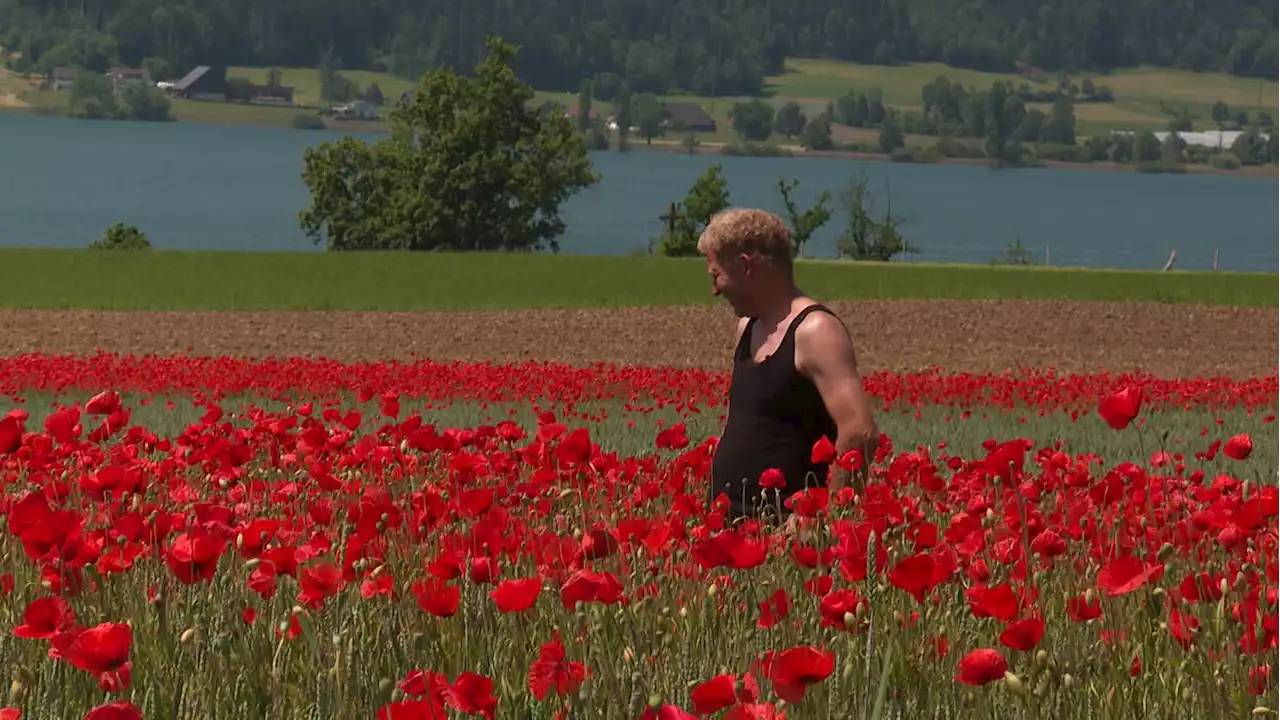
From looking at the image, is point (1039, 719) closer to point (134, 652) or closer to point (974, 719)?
point (974, 719)

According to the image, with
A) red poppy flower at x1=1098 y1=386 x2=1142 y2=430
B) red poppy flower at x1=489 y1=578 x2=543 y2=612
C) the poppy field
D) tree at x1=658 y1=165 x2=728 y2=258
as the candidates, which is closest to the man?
the poppy field

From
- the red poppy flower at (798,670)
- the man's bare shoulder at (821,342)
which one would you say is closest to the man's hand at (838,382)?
the man's bare shoulder at (821,342)

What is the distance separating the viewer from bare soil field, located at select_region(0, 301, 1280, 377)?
95.2 ft

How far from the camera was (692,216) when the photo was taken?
72.3 metres

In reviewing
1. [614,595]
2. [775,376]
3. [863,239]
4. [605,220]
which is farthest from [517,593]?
[605,220]

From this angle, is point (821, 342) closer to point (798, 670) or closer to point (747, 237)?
point (747, 237)

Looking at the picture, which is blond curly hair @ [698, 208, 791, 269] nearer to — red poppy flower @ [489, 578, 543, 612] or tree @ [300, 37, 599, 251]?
red poppy flower @ [489, 578, 543, 612]

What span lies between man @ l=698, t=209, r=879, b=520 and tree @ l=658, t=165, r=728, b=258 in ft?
198

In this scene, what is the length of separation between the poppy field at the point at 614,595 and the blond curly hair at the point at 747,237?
0.65 meters

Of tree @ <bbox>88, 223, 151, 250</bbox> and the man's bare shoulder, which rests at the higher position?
the man's bare shoulder

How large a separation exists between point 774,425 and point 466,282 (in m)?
37.3

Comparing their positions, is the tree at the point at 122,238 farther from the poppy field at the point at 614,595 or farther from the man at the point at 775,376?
the man at the point at 775,376

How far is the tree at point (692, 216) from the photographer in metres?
67.1

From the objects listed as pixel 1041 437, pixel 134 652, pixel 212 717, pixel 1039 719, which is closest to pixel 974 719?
pixel 1039 719
